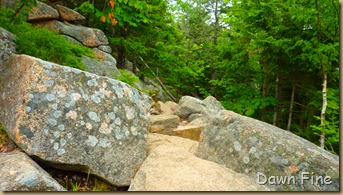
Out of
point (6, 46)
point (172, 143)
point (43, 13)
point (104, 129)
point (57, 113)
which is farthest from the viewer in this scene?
point (43, 13)

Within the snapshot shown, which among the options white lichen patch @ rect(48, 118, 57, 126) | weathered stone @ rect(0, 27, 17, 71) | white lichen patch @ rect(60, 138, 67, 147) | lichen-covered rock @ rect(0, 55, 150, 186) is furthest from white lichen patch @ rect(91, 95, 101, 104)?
weathered stone @ rect(0, 27, 17, 71)

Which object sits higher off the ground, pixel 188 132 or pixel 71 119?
pixel 71 119

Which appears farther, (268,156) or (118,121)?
(118,121)

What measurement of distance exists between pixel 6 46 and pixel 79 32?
5523mm

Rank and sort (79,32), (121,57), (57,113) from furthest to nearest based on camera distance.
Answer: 1. (121,57)
2. (79,32)
3. (57,113)

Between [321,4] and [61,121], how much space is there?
280 inches

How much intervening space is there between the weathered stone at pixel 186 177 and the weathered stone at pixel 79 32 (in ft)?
24.0

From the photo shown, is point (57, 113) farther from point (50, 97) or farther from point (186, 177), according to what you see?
point (186, 177)

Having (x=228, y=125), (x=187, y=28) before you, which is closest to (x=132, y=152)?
(x=228, y=125)

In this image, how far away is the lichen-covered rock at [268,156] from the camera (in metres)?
3.03

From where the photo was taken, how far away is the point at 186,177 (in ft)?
9.82

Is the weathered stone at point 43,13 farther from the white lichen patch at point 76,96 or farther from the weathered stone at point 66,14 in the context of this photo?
the white lichen patch at point 76,96

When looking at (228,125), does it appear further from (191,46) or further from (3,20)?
(191,46)

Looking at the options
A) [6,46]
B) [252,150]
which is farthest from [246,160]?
[6,46]
